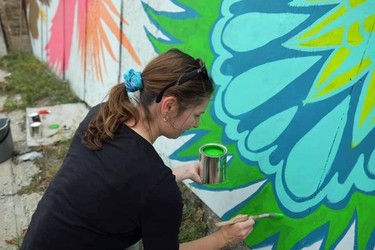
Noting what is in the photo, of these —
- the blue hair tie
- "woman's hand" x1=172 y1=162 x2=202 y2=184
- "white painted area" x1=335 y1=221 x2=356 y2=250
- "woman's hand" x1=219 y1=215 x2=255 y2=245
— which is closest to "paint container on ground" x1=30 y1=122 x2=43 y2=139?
"woman's hand" x1=172 y1=162 x2=202 y2=184

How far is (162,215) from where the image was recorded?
57.9 inches

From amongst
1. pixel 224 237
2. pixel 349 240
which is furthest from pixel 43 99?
pixel 349 240

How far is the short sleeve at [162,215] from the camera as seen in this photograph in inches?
56.8

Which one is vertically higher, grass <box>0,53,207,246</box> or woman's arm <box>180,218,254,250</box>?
woman's arm <box>180,218,254,250</box>

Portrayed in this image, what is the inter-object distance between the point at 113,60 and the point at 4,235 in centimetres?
191

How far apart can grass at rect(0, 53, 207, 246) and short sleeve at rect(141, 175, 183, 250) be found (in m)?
1.21

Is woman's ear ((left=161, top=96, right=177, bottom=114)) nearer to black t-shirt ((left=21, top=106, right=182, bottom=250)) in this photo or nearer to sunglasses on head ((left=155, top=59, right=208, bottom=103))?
sunglasses on head ((left=155, top=59, right=208, bottom=103))

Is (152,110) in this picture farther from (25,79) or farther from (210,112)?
(25,79)

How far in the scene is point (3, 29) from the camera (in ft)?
22.7

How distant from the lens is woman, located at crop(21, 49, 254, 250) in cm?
146

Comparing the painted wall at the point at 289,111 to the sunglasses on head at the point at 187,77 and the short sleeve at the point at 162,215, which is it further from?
the short sleeve at the point at 162,215

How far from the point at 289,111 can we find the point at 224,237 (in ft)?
2.41

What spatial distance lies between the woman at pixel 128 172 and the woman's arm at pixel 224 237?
7.8 inches

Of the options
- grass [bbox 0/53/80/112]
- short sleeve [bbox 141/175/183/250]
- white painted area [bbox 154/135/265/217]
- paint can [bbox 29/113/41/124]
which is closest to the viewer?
short sleeve [bbox 141/175/183/250]
